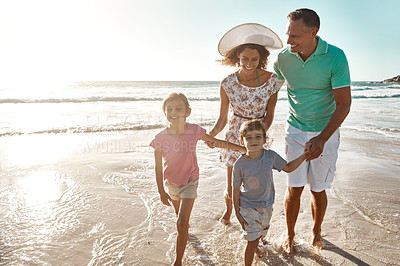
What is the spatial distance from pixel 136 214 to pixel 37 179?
210cm

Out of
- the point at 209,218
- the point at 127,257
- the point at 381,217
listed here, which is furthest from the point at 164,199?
the point at 381,217

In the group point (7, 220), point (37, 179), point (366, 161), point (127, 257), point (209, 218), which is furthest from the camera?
point (366, 161)

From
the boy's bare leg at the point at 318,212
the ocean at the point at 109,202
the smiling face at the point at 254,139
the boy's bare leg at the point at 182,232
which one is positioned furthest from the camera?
the boy's bare leg at the point at 318,212

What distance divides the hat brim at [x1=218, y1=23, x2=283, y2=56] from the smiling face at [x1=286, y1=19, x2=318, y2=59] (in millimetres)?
514

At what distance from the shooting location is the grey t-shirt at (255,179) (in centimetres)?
253

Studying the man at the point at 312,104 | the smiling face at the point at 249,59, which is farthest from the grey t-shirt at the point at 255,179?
the smiling face at the point at 249,59

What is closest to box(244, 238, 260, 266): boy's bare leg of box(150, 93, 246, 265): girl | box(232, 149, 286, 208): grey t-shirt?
box(232, 149, 286, 208): grey t-shirt

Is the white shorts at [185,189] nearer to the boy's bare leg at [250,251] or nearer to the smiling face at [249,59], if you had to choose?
the boy's bare leg at [250,251]

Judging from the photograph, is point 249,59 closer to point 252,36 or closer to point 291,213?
point 252,36

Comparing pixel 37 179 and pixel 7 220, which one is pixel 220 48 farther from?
pixel 37 179

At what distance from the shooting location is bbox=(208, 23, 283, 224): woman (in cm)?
323

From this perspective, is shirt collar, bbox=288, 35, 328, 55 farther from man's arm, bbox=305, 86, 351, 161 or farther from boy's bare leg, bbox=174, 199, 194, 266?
boy's bare leg, bbox=174, 199, 194, 266

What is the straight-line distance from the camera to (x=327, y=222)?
362cm

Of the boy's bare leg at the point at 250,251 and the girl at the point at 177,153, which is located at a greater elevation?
the girl at the point at 177,153
